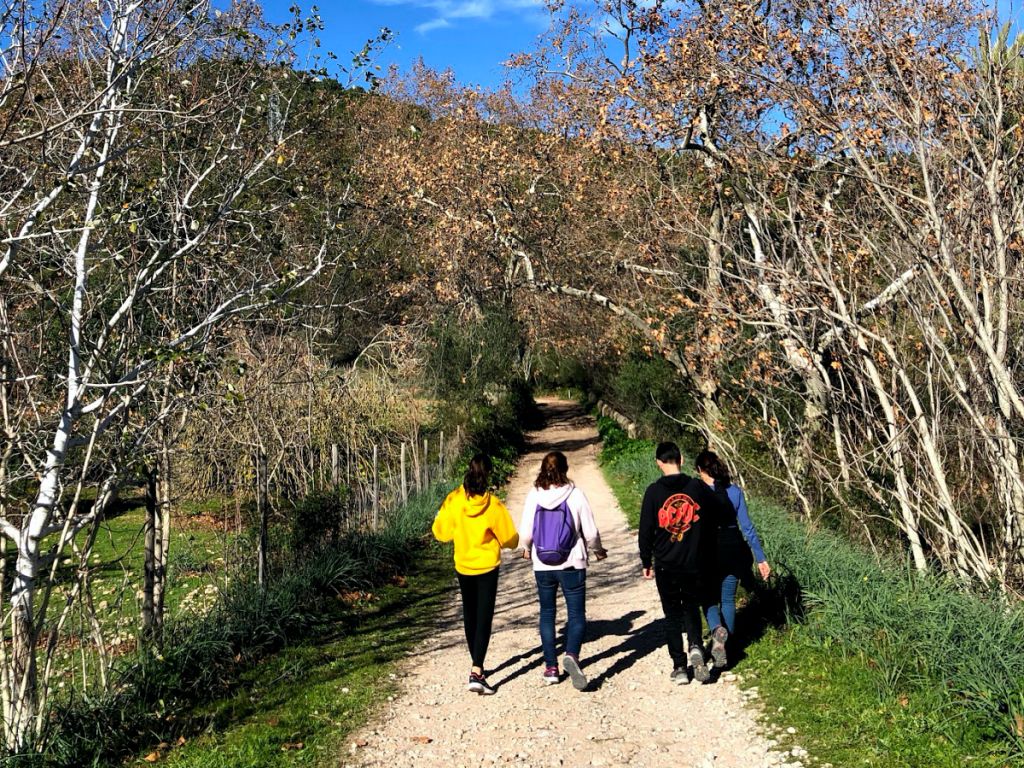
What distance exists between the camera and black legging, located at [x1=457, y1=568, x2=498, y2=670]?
24.1ft

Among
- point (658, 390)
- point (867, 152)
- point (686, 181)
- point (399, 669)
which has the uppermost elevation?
point (686, 181)

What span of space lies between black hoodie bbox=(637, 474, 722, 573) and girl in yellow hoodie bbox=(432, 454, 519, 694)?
1.06 meters

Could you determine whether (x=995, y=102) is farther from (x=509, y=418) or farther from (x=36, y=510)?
(x=509, y=418)

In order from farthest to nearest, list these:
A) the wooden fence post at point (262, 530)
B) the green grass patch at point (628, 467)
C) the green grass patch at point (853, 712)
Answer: the green grass patch at point (628, 467) < the wooden fence post at point (262, 530) < the green grass patch at point (853, 712)

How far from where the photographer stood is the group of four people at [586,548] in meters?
7.10

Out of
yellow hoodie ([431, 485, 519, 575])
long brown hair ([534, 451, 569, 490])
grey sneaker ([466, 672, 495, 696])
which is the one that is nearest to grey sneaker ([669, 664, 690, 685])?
grey sneaker ([466, 672, 495, 696])

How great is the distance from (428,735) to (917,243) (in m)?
5.07

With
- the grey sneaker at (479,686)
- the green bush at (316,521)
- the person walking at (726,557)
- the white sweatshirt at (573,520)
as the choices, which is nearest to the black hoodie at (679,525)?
the person walking at (726,557)

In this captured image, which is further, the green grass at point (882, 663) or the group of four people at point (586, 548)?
the group of four people at point (586, 548)

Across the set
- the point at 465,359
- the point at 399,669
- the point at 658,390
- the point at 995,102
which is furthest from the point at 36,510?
the point at 465,359

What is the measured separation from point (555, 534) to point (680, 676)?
1.47m

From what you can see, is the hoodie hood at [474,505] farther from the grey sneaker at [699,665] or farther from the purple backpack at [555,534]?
the grey sneaker at [699,665]

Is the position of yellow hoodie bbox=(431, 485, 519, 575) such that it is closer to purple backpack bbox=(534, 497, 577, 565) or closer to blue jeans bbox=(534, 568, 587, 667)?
purple backpack bbox=(534, 497, 577, 565)

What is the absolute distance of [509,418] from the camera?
2858 centimetres
